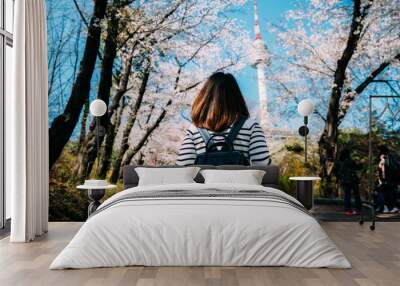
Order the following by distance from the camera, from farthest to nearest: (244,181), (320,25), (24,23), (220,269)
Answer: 1. (320,25)
2. (244,181)
3. (24,23)
4. (220,269)

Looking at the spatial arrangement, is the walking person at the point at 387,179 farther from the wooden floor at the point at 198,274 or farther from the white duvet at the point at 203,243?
the white duvet at the point at 203,243

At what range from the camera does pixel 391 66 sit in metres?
7.34

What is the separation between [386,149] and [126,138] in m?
3.46

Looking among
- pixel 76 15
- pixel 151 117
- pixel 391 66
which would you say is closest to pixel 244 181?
pixel 151 117

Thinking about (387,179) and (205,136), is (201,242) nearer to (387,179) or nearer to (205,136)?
(205,136)

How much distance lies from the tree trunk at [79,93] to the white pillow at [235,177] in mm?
2095

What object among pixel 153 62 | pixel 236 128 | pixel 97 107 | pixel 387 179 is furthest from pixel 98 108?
pixel 387 179

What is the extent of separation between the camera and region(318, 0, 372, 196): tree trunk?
24.0ft

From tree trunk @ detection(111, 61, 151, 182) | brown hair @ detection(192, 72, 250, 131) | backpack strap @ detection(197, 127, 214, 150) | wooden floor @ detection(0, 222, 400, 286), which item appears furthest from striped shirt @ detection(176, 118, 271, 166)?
wooden floor @ detection(0, 222, 400, 286)

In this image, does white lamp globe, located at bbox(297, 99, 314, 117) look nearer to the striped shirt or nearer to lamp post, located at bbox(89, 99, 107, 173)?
the striped shirt

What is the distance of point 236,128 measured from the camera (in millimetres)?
7098

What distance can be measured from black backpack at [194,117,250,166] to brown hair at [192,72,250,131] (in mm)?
116

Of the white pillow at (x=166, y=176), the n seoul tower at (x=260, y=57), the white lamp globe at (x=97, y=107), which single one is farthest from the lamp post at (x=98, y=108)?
the n seoul tower at (x=260, y=57)

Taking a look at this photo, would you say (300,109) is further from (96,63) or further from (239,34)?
(96,63)
